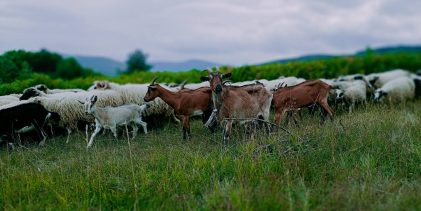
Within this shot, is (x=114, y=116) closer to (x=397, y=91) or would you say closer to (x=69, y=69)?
A: (x=397, y=91)

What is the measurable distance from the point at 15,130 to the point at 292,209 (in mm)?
8143

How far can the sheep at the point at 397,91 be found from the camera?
1685cm

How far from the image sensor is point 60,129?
1338 centimetres

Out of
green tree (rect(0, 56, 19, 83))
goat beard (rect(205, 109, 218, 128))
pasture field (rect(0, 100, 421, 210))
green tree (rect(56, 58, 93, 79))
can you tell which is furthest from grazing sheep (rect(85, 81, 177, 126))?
green tree (rect(56, 58, 93, 79))

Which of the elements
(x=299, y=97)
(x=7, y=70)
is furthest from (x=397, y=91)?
(x=7, y=70)

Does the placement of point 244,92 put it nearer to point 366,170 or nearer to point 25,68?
point 366,170

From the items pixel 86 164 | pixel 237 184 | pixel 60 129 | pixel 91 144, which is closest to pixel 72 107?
pixel 60 129

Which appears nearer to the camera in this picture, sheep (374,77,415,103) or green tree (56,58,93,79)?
sheep (374,77,415,103)

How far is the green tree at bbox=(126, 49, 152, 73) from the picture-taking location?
5269 centimetres

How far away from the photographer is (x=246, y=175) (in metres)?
7.60

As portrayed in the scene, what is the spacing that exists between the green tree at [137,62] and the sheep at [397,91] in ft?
119

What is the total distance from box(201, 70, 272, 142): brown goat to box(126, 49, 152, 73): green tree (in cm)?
4168

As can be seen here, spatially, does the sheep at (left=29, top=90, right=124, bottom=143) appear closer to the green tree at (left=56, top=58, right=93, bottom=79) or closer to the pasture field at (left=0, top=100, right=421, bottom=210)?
the pasture field at (left=0, top=100, right=421, bottom=210)

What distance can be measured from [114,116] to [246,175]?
5.48 m
